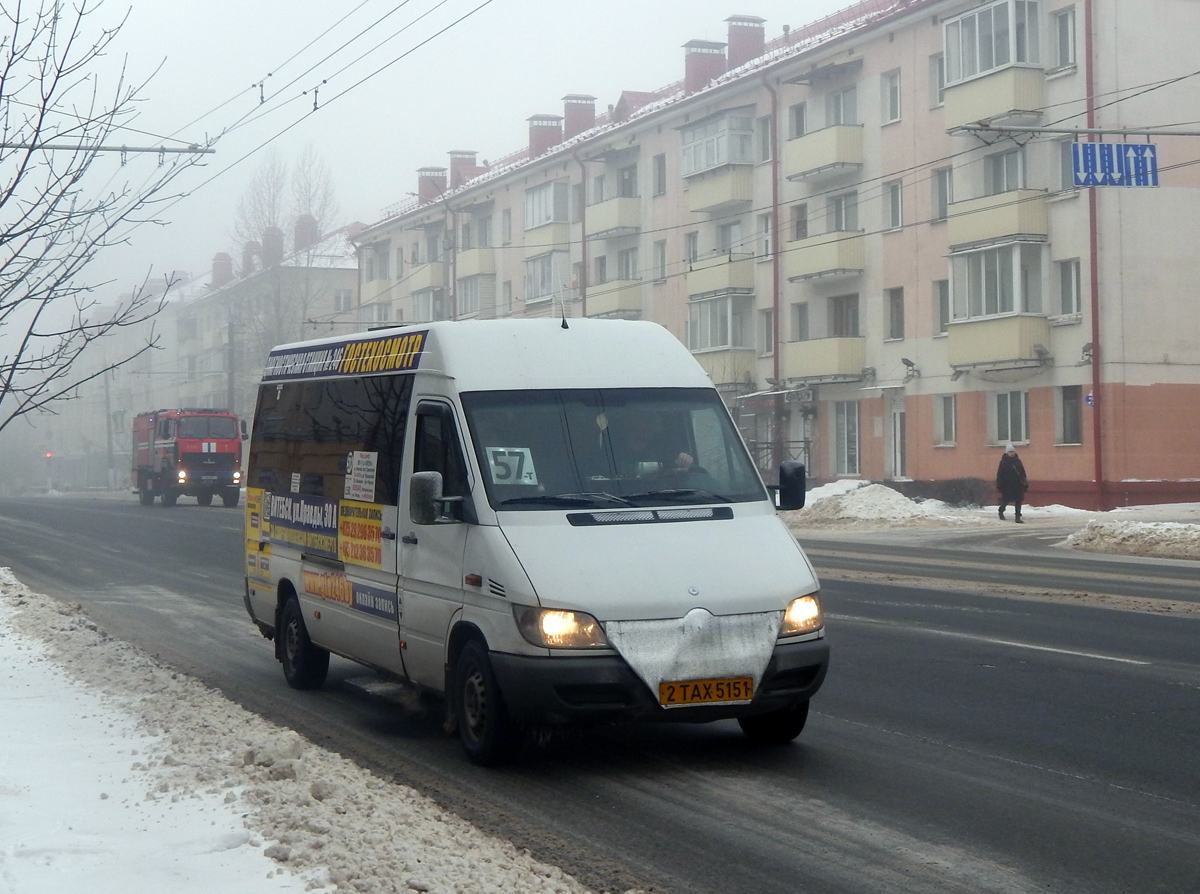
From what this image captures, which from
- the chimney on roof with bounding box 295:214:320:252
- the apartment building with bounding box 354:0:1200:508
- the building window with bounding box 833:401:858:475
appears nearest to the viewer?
the apartment building with bounding box 354:0:1200:508

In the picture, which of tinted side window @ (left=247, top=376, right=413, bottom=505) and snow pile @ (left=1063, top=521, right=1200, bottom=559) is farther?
snow pile @ (left=1063, top=521, right=1200, bottom=559)

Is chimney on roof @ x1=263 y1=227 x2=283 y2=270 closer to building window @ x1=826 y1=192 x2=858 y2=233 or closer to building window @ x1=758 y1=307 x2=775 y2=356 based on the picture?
building window @ x1=758 y1=307 x2=775 y2=356

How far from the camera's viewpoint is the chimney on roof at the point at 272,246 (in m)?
69.1

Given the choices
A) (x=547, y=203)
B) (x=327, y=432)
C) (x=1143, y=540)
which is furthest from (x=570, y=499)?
(x=547, y=203)

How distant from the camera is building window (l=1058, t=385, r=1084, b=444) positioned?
1400 inches

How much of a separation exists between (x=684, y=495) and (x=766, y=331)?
4027 centimetres

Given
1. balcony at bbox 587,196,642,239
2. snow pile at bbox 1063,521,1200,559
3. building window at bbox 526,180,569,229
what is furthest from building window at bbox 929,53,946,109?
building window at bbox 526,180,569,229

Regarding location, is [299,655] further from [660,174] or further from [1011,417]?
[660,174]

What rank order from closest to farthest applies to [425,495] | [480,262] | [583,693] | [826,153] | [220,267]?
[583,693]
[425,495]
[826,153]
[480,262]
[220,267]

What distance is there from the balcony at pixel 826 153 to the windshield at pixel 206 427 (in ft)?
61.6

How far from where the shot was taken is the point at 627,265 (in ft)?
178

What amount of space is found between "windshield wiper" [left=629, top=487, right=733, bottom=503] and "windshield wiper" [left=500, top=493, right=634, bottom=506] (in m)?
0.10

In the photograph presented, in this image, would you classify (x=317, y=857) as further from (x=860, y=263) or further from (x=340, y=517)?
(x=860, y=263)

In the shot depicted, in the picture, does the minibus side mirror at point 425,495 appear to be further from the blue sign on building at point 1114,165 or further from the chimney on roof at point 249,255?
the chimney on roof at point 249,255
